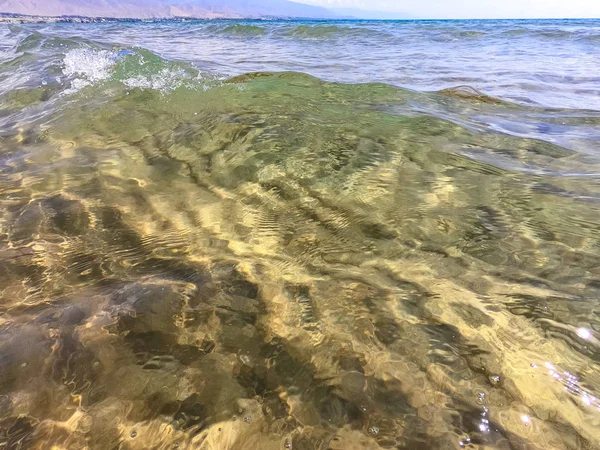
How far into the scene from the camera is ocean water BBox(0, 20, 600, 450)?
4.46 feet

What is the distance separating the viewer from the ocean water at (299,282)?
136 centimetres

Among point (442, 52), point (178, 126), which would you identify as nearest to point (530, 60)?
point (442, 52)

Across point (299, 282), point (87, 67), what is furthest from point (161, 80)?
point (299, 282)

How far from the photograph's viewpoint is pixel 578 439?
1.27 m

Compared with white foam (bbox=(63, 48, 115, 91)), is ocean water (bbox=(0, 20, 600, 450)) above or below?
above

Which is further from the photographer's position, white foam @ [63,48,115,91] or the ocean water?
white foam @ [63,48,115,91]

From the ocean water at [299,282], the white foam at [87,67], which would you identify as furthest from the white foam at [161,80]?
the ocean water at [299,282]

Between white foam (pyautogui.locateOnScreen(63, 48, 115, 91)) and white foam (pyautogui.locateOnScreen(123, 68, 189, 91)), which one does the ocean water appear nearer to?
white foam (pyautogui.locateOnScreen(123, 68, 189, 91))

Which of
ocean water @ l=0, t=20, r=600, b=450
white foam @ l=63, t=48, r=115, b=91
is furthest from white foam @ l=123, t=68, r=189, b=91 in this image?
ocean water @ l=0, t=20, r=600, b=450

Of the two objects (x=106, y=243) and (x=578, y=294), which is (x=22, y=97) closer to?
(x=106, y=243)

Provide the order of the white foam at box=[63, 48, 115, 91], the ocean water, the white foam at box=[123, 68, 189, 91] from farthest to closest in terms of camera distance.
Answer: the white foam at box=[63, 48, 115, 91] → the white foam at box=[123, 68, 189, 91] → the ocean water

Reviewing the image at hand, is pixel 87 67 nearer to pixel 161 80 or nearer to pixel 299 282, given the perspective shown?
pixel 161 80

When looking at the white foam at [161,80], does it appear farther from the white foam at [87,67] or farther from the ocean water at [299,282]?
the ocean water at [299,282]

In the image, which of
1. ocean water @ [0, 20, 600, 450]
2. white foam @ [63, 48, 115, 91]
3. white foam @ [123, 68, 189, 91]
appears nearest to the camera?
ocean water @ [0, 20, 600, 450]
